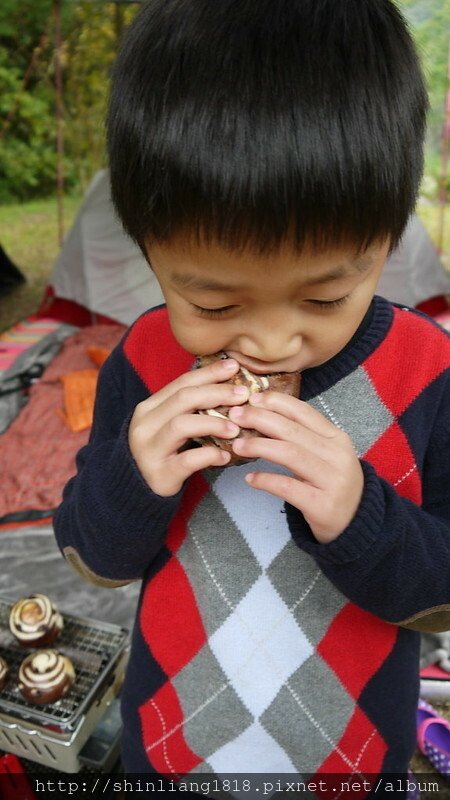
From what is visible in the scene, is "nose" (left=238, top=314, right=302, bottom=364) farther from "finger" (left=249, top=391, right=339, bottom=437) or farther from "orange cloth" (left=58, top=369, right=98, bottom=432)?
"orange cloth" (left=58, top=369, right=98, bottom=432)

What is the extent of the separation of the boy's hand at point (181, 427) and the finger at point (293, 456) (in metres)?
0.03

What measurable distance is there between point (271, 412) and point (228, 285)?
146 millimetres

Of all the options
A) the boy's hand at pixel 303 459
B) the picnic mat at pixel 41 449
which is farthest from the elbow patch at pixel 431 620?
the picnic mat at pixel 41 449

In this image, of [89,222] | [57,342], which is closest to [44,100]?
[89,222]

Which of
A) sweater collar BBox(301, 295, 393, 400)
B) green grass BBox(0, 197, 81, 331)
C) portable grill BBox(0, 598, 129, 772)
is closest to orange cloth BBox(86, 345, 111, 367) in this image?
green grass BBox(0, 197, 81, 331)

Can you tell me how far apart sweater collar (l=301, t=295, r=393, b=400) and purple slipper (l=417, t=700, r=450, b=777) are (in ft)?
3.91

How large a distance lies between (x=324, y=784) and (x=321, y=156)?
76 cm

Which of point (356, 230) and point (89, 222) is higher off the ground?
point (356, 230)

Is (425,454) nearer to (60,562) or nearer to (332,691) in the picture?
(332,691)

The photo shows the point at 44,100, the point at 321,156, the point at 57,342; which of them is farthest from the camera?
the point at 44,100

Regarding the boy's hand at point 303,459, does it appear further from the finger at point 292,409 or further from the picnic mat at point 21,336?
the picnic mat at point 21,336

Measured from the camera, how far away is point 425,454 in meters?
0.82

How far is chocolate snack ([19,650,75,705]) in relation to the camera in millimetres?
1348

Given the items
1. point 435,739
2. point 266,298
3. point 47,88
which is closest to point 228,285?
point 266,298
